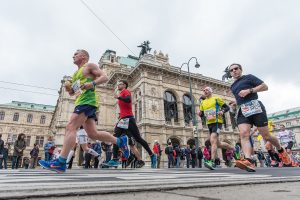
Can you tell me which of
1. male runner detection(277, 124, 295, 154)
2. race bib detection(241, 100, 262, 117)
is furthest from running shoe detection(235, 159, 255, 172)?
male runner detection(277, 124, 295, 154)

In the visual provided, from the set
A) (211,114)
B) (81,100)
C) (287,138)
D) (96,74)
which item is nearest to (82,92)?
(81,100)

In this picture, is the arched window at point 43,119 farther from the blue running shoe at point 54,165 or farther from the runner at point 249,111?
the runner at point 249,111

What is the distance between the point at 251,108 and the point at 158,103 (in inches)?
785

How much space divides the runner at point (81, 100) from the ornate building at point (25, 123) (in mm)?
51044

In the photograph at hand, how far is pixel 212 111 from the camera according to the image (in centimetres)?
540

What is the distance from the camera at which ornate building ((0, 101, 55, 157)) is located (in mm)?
48794

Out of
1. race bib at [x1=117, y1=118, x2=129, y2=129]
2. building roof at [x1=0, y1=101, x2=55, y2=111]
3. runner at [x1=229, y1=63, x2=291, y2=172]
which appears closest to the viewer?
runner at [x1=229, y1=63, x2=291, y2=172]

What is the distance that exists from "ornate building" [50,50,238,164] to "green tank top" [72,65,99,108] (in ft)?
59.0

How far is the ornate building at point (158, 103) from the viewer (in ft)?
74.4

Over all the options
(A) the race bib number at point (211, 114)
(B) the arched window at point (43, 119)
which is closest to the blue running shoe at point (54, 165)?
(A) the race bib number at point (211, 114)

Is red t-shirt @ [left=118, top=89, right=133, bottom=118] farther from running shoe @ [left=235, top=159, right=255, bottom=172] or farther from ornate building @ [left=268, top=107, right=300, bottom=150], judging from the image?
ornate building @ [left=268, top=107, right=300, bottom=150]

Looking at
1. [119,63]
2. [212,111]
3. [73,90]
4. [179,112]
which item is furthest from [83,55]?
[119,63]

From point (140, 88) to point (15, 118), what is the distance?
43.1 meters

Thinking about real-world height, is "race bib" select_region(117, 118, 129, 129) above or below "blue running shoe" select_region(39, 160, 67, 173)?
above
